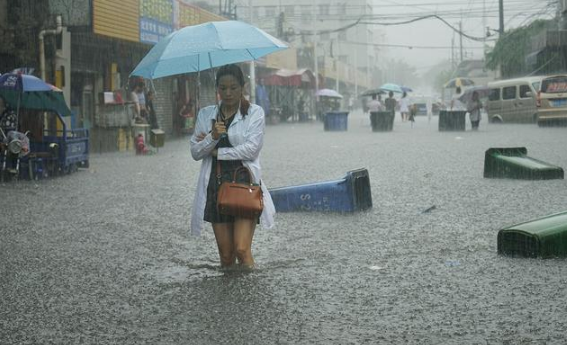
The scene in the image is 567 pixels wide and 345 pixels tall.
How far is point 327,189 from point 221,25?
3.77 m

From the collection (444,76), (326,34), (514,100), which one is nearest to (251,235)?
(514,100)

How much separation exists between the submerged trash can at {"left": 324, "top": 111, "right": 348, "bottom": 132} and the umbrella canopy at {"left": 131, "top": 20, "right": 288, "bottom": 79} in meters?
29.2

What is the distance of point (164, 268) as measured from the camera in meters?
6.74

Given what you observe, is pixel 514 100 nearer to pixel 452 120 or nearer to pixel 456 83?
pixel 452 120

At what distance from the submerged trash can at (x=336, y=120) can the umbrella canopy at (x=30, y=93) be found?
21.7 metres

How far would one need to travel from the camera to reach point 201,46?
6223 mm

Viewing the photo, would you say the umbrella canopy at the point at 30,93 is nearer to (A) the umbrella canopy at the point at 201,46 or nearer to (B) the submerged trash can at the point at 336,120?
(A) the umbrella canopy at the point at 201,46

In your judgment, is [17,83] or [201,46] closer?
[201,46]

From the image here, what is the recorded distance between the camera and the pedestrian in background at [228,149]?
5.81 m

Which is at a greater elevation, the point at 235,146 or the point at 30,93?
the point at 30,93

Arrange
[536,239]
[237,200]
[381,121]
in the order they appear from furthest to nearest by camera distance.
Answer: [381,121], [536,239], [237,200]

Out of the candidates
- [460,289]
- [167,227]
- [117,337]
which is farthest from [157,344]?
[167,227]

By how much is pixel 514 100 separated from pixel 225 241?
30.9 m

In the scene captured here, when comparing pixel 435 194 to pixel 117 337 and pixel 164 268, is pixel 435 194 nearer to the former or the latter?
pixel 164 268
